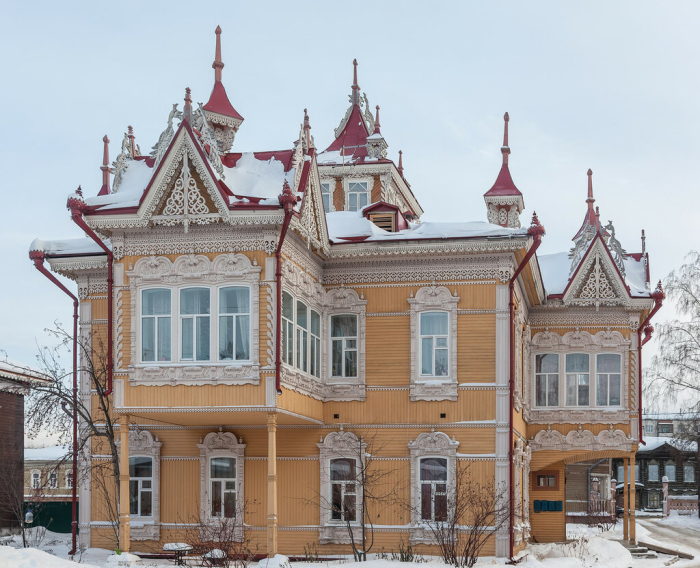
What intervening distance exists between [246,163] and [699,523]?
38.2m

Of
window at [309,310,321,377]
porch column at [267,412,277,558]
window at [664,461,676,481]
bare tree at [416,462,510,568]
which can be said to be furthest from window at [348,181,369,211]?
window at [664,461,676,481]

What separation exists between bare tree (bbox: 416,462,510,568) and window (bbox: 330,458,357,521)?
166cm

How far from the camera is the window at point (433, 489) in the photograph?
971 inches

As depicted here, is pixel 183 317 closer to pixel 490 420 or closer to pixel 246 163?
pixel 246 163

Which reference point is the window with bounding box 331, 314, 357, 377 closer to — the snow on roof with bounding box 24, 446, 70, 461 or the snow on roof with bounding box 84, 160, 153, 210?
the snow on roof with bounding box 84, 160, 153, 210

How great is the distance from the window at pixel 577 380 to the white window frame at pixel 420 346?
22.4 feet

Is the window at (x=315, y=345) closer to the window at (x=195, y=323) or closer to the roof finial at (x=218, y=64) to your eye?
the window at (x=195, y=323)

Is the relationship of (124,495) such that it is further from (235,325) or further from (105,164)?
(105,164)

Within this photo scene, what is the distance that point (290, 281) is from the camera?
22.9m

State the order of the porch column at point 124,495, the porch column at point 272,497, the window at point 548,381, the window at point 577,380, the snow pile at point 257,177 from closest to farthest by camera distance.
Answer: the porch column at point 272,497, the porch column at point 124,495, the snow pile at point 257,177, the window at point 577,380, the window at point 548,381

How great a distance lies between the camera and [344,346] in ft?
84.9

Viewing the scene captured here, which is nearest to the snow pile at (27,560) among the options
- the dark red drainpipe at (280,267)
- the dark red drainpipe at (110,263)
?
the dark red drainpipe at (110,263)

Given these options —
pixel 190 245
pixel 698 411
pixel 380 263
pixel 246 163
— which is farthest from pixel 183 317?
pixel 698 411

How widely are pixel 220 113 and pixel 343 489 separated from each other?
32.3 feet
